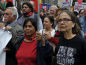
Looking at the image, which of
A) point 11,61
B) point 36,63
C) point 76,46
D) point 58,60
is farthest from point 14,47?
point 76,46

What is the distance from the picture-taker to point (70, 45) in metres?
3.09

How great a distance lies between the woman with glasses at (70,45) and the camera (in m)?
3.04

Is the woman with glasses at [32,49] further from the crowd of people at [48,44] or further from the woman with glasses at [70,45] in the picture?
the woman with glasses at [70,45]

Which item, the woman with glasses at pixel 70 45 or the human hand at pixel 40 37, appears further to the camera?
the human hand at pixel 40 37

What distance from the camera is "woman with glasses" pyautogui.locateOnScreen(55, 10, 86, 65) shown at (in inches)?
120

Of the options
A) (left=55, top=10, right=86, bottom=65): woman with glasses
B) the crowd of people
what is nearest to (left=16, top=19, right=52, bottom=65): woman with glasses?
the crowd of people

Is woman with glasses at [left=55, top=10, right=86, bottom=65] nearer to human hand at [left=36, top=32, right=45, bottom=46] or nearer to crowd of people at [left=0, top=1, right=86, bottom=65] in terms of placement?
crowd of people at [left=0, top=1, right=86, bottom=65]

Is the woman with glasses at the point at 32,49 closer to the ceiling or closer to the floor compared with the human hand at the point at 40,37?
closer to the floor

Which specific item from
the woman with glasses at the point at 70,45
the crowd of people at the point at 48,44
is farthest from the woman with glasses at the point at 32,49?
the woman with glasses at the point at 70,45

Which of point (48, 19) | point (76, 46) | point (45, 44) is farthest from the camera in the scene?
point (48, 19)

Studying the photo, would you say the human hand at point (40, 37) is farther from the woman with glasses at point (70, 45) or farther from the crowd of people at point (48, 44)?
the woman with glasses at point (70, 45)

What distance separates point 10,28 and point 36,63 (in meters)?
0.84

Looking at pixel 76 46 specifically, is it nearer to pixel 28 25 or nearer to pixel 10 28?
pixel 28 25

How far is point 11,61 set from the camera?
4098 mm
